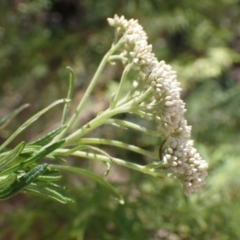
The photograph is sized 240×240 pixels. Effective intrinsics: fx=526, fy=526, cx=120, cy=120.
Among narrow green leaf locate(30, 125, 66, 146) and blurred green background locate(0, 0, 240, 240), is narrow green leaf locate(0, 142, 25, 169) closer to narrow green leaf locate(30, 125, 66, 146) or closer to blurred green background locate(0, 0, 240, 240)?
narrow green leaf locate(30, 125, 66, 146)

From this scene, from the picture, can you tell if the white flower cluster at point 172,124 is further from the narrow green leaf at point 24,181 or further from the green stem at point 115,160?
the narrow green leaf at point 24,181

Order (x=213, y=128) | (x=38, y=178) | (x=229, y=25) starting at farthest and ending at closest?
1. (x=229, y=25)
2. (x=213, y=128)
3. (x=38, y=178)

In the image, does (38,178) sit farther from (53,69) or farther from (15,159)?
(53,69)

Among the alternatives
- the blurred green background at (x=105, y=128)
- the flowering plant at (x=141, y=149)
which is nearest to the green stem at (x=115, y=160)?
the flowering plant at (x=141, y=149)

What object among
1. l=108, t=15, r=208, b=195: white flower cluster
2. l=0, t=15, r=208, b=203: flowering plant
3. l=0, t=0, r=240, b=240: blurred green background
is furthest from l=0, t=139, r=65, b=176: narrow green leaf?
l=0, t=0, r=240, b=240: blurred green background

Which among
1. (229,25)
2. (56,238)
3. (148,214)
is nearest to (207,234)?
(148,214)

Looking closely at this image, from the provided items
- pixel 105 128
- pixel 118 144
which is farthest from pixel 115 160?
pixel 105 128
